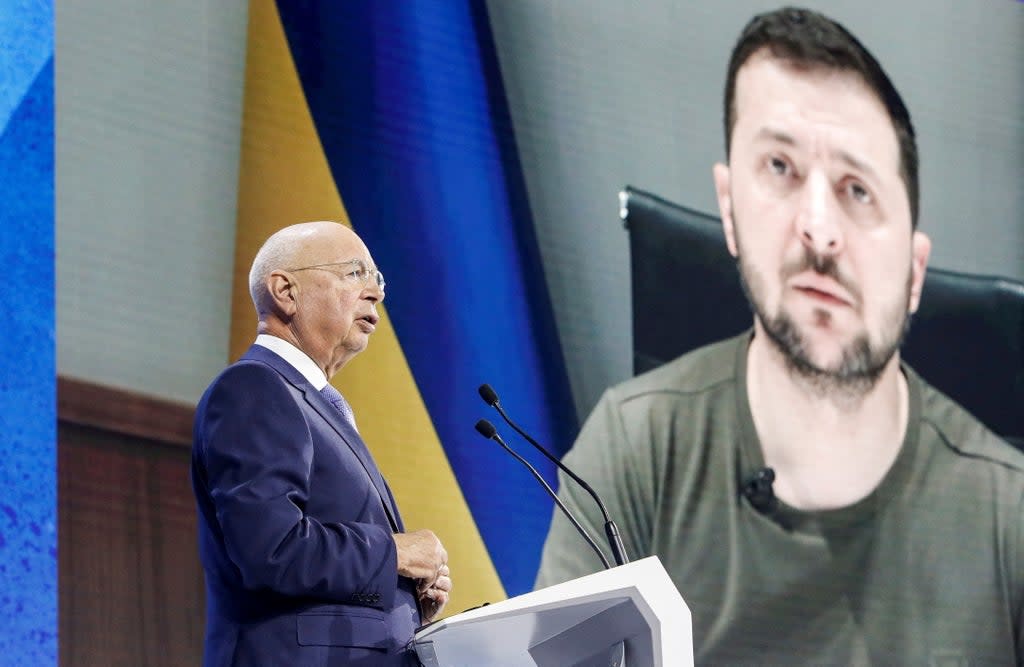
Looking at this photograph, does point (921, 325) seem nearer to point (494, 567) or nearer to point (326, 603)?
point (494, 567)

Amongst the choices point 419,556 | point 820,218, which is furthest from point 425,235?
point 419,556

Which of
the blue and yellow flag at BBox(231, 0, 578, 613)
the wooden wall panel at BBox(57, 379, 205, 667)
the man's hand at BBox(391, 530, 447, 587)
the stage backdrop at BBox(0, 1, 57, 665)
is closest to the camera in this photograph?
the man's hand at BBox(391, 530, 447, 587)

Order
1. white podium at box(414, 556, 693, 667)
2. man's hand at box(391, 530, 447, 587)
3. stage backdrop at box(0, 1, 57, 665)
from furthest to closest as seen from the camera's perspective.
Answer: stage backdrop at box(0, 1, 57, 665)
man's hand at box(391, 530, 447, 587)
white podium at box(414, 556, 693, 667)

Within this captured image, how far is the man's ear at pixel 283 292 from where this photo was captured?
1.90m

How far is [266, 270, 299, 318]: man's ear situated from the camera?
1.90 m

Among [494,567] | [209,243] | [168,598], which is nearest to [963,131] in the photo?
[494,567]

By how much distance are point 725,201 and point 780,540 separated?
100 centimetres

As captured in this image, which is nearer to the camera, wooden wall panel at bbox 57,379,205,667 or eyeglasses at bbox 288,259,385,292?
eyeglasses at bbox 288,259,385,292

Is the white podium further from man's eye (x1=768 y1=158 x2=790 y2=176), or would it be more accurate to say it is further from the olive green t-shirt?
man's eye (x1=768 y1=158 x2=790 y2=176)

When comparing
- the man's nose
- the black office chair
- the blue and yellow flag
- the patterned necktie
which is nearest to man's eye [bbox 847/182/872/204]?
the man's nose

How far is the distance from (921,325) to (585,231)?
3.64 feet

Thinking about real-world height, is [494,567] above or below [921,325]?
below

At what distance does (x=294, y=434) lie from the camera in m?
1.68

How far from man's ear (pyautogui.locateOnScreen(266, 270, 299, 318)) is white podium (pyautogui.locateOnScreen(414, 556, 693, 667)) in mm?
548
